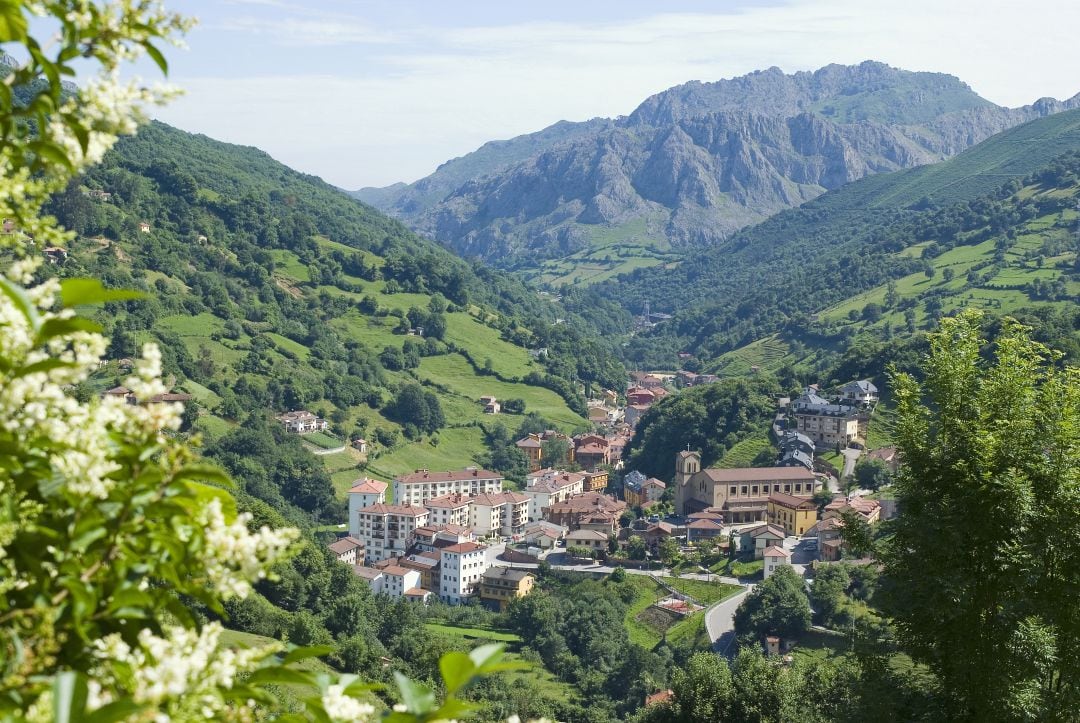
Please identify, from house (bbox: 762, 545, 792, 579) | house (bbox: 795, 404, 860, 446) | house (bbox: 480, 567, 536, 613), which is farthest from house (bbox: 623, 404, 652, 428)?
house (bbox: 762, 545, 792, 579)

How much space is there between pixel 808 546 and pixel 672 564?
8.18m

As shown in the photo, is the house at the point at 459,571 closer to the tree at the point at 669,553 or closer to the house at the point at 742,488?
the tree at the point at 669,553

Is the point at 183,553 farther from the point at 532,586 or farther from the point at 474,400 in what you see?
the point at 474,400

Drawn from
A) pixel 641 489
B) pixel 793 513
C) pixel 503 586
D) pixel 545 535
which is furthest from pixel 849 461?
pixel 503 586

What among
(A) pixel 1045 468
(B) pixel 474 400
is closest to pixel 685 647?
(A) pixel 1045 468

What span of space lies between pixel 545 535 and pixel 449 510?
26.5 feet

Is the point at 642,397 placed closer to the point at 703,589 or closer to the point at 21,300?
the point at 703,589

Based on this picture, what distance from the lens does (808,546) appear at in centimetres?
5922

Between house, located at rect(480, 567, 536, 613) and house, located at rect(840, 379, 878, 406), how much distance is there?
98.4 feet

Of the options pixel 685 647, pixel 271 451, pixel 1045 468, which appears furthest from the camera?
pixel 271 451

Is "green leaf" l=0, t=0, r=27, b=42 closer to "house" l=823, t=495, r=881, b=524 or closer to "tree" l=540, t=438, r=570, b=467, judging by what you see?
"house" l=823, t=495, r=881, b=524

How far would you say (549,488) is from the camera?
256ft

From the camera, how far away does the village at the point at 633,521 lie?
193 ft

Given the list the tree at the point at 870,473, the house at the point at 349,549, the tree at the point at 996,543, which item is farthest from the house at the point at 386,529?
the tree at the point at 996,543
